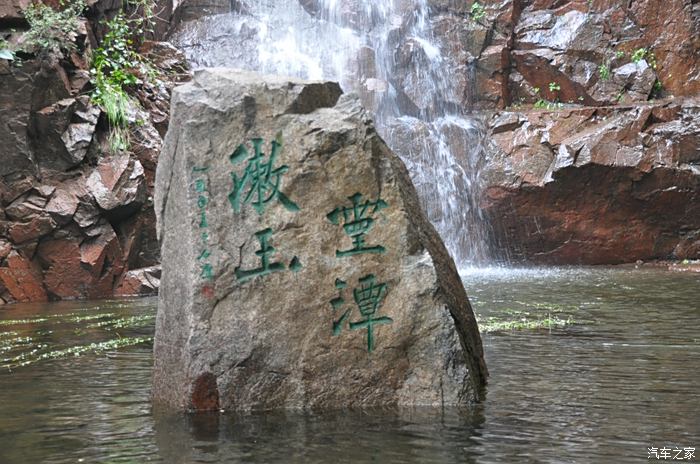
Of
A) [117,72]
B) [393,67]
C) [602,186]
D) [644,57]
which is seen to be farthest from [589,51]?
[117,72]

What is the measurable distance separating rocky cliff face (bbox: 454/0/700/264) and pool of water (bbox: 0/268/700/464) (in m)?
7.28

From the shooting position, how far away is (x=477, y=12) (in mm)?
18188

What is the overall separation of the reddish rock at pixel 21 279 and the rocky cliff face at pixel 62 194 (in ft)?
0.05

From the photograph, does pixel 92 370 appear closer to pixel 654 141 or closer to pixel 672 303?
pixel 672 303

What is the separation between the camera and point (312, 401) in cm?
465

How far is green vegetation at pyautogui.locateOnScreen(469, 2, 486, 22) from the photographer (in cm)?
1811

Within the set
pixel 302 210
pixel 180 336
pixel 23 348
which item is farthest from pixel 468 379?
pixel 23 348

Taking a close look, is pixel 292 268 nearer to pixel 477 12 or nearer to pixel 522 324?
pixel 522 324

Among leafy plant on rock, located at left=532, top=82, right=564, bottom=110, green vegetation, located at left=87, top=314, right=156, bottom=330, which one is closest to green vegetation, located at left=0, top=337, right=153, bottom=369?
green vegetation, located at left=87, top=314, right=156, bottom=330

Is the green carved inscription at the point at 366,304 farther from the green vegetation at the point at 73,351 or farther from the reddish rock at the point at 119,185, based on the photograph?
the reddish rock at the point at 119,185

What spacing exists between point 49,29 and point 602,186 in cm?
1011

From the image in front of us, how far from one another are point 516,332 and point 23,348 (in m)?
4.51

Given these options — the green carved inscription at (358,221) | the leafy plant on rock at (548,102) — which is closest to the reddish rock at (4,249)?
the green carved inscription at (358,221)

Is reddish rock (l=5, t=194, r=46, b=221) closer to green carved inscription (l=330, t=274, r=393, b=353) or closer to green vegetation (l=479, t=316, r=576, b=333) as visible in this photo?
green vegetation (l=479, t=316, r=576, b=333)
